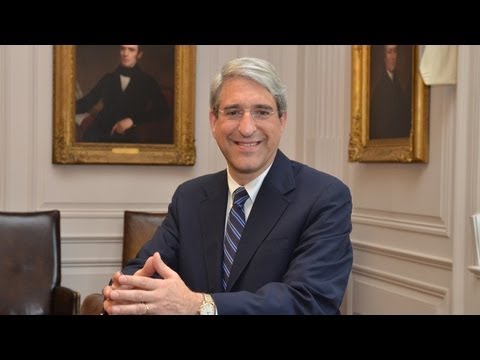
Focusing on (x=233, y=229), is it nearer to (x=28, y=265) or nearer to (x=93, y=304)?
(x=93, y=304)

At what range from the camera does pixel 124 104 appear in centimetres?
582

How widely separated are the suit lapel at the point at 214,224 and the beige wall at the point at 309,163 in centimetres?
175

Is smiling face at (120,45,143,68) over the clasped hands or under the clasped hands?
over

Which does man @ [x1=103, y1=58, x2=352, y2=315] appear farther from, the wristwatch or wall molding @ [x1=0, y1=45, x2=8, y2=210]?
wall molding @ [x1=0, y1=45, x2=8, y2=210]

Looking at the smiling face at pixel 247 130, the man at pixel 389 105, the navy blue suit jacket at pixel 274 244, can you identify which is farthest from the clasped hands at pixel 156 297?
the man at pixel 389 105

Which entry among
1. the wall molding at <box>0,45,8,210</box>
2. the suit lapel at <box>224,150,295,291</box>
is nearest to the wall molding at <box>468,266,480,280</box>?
the suit lapel at <box>224,150,295,291</box>

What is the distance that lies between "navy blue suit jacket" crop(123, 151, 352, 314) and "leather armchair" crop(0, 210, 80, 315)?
2.72m

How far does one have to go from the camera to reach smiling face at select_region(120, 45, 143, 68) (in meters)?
5.81

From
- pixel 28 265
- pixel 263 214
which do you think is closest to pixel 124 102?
pixel 28 265

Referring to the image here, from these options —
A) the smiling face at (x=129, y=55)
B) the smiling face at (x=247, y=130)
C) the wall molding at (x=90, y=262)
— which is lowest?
the wall molding at (x=90, y=262)

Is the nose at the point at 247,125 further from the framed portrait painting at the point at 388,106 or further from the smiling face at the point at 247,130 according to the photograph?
the framed portrait painting at the point at 388,106

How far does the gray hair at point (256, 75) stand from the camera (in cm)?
259
